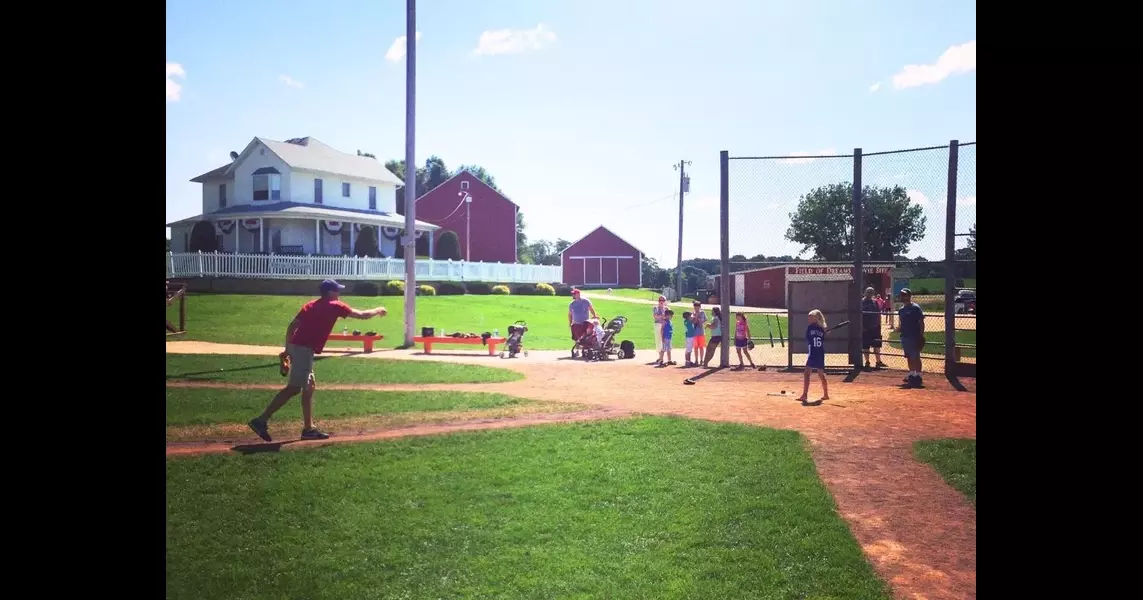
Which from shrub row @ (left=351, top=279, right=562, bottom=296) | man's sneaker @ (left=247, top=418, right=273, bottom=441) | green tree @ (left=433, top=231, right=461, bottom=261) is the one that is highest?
green tree @ (left=433, top=231, right=461, bottom=261)

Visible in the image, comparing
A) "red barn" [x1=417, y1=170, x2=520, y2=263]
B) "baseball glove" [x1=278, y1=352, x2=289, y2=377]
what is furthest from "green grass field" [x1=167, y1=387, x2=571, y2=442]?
"red barn" [x1=417, y1=170, x2=520, y2=263]

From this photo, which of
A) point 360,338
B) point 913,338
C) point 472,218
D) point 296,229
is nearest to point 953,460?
point 913,338

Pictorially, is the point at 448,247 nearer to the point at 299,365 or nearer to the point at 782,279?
the point at 299,365

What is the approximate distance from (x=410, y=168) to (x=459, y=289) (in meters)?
0.89

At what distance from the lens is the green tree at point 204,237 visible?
4.70 meters

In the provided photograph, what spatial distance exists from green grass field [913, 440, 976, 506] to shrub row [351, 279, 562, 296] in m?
2.45

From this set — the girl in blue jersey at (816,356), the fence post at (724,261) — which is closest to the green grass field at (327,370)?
the fence post at (724,261)

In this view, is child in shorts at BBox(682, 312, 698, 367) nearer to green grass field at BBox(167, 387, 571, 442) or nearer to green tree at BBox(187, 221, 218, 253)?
green grass field at BBox(167, 387, 571, 442)

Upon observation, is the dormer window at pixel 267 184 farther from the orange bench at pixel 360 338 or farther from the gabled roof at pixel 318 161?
the orange bench at pixel 360 338

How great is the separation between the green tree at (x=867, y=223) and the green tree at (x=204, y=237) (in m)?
4.01

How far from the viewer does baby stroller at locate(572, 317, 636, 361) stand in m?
5.25
